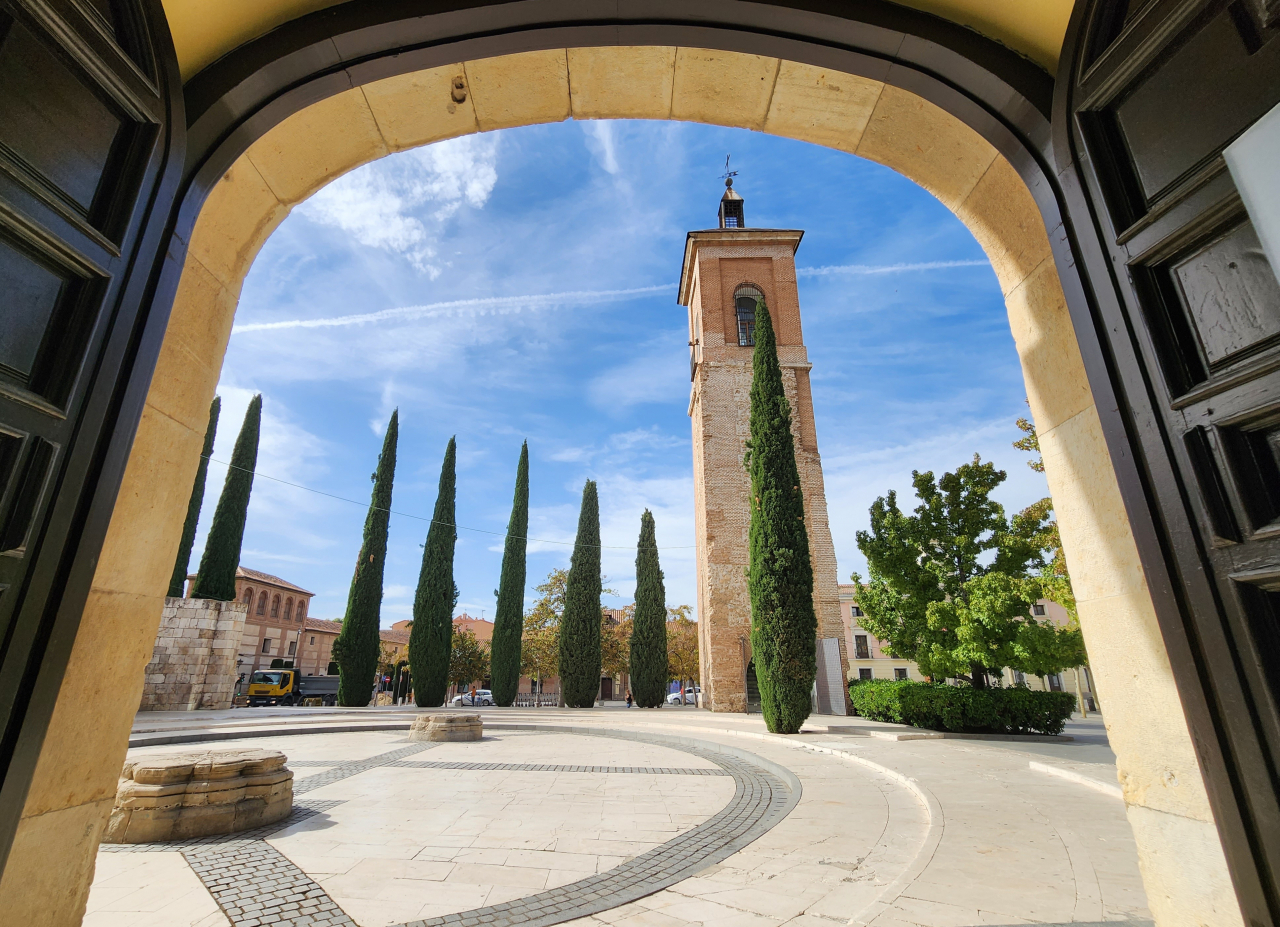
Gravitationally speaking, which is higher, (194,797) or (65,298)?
(65,298)

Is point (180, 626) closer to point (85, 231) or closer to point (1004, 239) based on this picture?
point (85, 231)

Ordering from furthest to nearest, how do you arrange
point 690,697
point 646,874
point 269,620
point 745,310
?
point 690,697 → point 269,620 → point 745,310 → point 646,874

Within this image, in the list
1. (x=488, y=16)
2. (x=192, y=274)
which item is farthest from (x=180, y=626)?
(x=488, y=16)

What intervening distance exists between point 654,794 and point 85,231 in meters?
5.96

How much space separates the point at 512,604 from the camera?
24.9m

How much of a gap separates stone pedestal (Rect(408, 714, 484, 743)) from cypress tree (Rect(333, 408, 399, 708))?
13.7 m

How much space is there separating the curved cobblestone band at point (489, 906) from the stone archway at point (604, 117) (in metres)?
1.65

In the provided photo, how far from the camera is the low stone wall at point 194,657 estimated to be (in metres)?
15.5

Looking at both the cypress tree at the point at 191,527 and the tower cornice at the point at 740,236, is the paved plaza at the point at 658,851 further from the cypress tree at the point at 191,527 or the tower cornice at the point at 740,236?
the tower cornice at the point at 740,236

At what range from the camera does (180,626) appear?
16.0 metres

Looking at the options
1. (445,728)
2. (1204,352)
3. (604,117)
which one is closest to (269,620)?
(445,728)

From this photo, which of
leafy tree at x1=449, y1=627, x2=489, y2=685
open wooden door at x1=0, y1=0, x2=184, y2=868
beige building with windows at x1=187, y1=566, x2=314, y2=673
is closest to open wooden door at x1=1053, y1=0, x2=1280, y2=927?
open wooden door at x1=0, y1=0, x2=184, y2=868

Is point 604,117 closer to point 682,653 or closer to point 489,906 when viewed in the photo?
point 489,906

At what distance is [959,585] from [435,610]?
1846 cm
